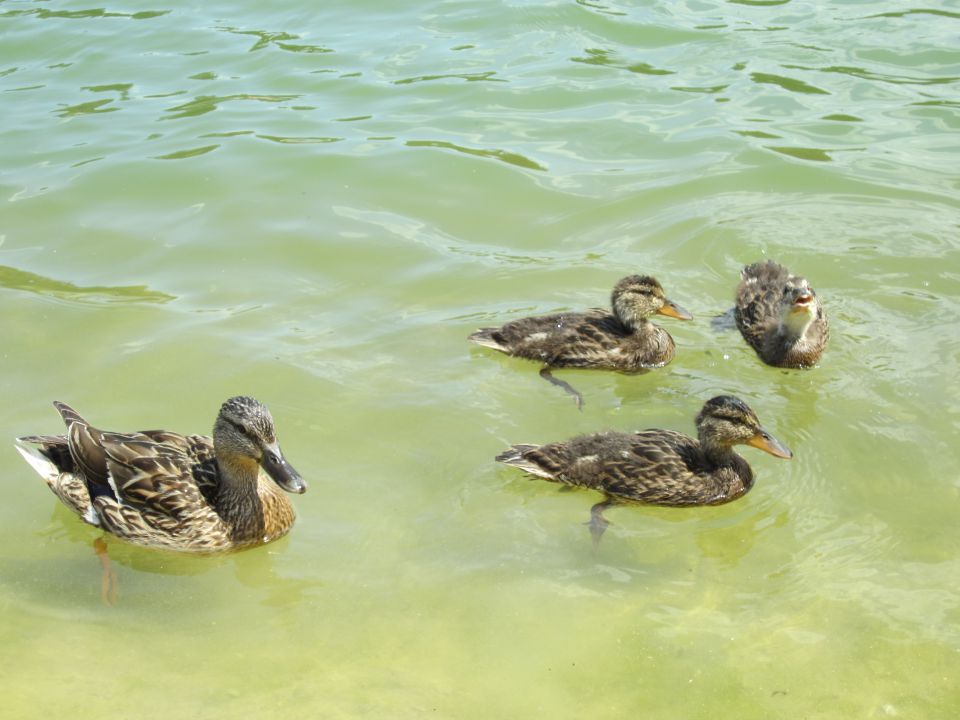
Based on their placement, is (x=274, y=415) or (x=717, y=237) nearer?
(x=274, y=415)

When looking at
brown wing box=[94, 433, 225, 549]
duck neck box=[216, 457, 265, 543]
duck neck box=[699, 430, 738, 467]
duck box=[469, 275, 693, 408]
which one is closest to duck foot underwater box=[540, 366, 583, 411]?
duck box=[469, 275, 693, 408]

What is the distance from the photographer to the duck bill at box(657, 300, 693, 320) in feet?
25.1

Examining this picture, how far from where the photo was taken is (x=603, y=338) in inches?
296

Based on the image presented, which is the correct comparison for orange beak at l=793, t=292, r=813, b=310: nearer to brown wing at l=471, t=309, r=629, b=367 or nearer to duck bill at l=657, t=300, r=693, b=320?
duck bill at l=657, t=300, r=693, b=320

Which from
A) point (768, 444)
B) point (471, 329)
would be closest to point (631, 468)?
point (768, 444)

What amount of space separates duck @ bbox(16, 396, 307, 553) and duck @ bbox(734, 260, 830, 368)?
3326 mm

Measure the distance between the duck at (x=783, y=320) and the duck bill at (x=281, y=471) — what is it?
11.0 ft

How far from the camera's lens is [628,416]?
7.02 meters

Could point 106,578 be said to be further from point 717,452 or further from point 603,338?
point 603,338

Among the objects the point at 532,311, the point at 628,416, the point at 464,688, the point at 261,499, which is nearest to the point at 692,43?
the point at 532,311

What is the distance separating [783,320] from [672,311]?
747mm

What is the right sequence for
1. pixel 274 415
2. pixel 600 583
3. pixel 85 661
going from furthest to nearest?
1. pixel 274 415
2. pixel 600 583
3. pixel 85 661

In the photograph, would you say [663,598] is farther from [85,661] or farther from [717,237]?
[717,237]

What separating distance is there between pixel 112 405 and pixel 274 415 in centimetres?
101
